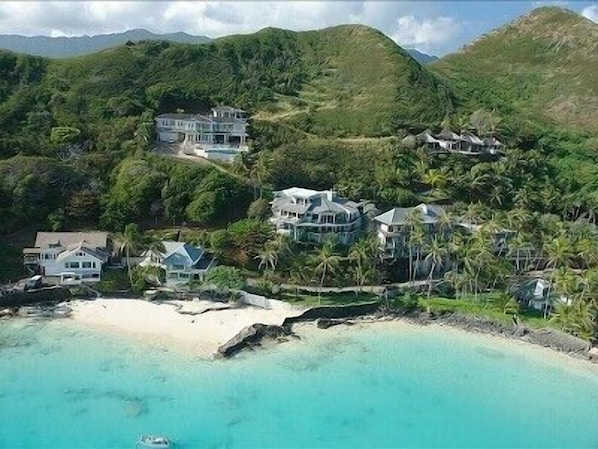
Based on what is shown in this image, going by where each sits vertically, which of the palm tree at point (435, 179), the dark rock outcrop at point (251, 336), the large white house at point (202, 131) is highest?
the large white house at point (202, 131)

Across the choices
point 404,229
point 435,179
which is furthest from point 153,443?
point 435,179

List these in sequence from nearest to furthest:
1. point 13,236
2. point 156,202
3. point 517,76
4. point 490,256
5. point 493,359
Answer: point 493,359 < point 490,256 < point 13,236 < point 156,202 < point 517,76

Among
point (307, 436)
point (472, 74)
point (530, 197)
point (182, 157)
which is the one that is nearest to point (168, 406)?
point (307, 436)

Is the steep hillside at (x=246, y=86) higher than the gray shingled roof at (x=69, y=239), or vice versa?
the steep hillside at (x=246, y=86)

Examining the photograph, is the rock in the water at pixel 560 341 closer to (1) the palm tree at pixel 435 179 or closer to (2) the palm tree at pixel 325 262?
(2) the palm tree at pixel 325 262

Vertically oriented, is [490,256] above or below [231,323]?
above

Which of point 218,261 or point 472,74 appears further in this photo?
point 472,74

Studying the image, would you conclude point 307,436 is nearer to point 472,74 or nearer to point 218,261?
point 218,261

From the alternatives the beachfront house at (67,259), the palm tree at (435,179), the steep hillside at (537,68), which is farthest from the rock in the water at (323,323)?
the steep hillside at (537,68)
